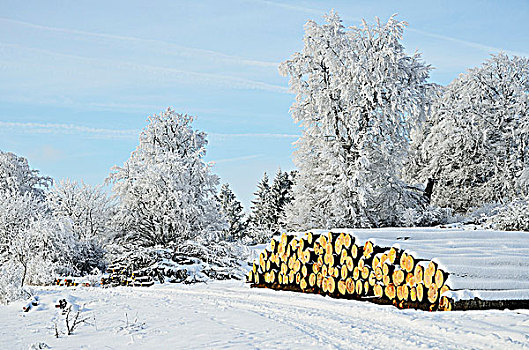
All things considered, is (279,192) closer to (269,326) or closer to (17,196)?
(17,196)

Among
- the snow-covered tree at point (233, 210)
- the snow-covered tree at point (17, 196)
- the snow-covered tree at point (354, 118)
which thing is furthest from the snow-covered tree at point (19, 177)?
the snow-covered tree at point (354, 118)

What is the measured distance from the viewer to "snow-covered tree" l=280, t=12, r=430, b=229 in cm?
2112

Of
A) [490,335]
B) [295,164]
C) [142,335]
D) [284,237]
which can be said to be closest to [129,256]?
[284,237]

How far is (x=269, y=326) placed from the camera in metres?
7.70

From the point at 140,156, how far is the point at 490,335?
Answer: 23.2m

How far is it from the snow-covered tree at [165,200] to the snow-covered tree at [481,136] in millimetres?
11803

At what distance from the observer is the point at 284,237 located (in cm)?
1345

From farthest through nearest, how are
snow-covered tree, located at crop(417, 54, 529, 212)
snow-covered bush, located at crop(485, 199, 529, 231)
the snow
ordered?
1. snow-covered tree, located at crop(417, 54, 529, 212)
2. snow-covered bush, located at crop(485, 199, 529, 231)
3. the snow

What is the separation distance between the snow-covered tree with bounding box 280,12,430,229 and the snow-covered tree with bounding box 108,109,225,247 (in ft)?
13.9

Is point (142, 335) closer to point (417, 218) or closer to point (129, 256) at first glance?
point (129, 256)

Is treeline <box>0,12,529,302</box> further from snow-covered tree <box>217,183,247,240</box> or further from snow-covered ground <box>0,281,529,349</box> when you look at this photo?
snow-covered tree <box>217,183,247,240</box>

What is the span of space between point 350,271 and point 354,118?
11280mm

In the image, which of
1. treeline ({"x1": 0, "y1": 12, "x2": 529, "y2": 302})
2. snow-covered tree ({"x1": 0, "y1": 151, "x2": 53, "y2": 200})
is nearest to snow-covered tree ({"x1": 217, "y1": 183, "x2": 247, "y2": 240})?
snow-covered tree ({"x1": 0, "y1": 151, "x2": 53, "y2": 200})

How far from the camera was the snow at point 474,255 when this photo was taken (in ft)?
28.3
